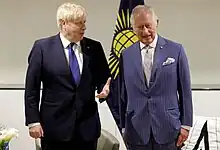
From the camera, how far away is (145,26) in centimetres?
209

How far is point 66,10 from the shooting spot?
204cm

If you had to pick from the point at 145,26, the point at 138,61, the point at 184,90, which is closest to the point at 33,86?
the point at 138,61

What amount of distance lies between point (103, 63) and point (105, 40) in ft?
4.92

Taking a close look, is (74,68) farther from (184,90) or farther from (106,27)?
(106,27)

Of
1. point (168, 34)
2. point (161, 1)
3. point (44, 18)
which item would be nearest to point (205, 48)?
point (168, 34)

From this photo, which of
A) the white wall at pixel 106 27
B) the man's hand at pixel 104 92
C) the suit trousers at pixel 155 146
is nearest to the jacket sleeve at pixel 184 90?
the suit trousers at pixel 155 146

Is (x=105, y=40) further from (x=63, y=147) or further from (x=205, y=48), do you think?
(x=63, y=147)

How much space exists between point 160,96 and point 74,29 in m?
0.59

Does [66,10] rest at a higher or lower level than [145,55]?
higher

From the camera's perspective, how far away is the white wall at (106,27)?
11.9ft

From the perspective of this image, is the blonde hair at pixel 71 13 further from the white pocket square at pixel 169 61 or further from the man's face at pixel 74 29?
the white pocket square at pixel 169 61

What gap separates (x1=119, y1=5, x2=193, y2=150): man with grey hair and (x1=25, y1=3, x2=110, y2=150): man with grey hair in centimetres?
24

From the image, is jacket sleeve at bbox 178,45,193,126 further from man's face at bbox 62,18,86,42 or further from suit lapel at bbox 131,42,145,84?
man's face at bbox 62,18,86,42

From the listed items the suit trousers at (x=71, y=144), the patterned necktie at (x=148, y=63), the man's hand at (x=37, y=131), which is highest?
the patterned necktie at (x=148, y=63)
